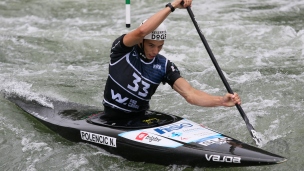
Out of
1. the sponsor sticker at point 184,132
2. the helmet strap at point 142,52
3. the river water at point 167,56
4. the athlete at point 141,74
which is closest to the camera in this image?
the athlete at point 141,74

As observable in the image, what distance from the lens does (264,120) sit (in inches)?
246

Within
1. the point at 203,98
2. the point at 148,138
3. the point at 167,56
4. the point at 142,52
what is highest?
the point at 142,52

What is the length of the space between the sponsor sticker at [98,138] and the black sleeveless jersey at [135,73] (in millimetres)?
420

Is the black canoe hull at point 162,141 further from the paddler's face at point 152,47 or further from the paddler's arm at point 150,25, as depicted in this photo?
the paddler's arm at point 150,25

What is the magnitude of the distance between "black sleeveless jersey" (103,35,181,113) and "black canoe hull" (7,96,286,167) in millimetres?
315

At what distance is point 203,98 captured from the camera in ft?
15.5

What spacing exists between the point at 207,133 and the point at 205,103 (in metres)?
0.35

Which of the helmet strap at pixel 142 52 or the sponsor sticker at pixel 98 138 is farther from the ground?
the helmet strap at pixel 142 52

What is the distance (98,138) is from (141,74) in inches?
32.3

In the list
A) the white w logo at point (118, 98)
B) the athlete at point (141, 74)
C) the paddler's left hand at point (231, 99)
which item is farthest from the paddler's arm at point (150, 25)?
the paddler's left hand at point (231, 99)

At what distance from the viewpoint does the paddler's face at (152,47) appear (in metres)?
4.73

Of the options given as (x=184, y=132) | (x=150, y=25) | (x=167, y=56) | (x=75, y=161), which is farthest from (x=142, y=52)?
(x=167, y=56)

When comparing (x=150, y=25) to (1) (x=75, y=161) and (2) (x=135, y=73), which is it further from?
(1) (x=75, y=161)

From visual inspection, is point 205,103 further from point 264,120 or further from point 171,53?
point 171,53
